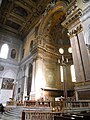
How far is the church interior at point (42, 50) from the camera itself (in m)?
8.96

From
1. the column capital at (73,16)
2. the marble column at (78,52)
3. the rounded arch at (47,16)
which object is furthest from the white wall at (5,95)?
the column capital at (73,16)

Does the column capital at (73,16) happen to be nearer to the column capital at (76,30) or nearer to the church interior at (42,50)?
the church interior at (42,50)

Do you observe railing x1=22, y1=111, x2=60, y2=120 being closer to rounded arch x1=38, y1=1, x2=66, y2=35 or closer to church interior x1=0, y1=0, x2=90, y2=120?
church interior x1=0, y1=0, x2=90, y2=120

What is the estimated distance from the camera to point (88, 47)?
770 cm

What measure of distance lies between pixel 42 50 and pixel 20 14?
25.2 feet

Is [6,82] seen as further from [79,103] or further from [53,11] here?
[79,103]

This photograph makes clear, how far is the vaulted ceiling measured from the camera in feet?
52.5

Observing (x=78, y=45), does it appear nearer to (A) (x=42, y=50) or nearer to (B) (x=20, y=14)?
(A) (x=42, y=50)

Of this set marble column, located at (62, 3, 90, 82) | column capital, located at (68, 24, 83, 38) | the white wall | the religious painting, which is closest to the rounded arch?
marble column, located at (62, 3, 90, 82)

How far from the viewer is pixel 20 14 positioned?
18031 millimetres

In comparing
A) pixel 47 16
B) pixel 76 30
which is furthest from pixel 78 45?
pixel 47 16

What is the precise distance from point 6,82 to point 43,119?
1360cm

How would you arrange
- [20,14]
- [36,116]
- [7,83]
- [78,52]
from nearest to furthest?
[36,116]
[78,52]
[7,83]
[20,14]

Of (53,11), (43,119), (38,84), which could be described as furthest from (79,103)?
(53,11)
